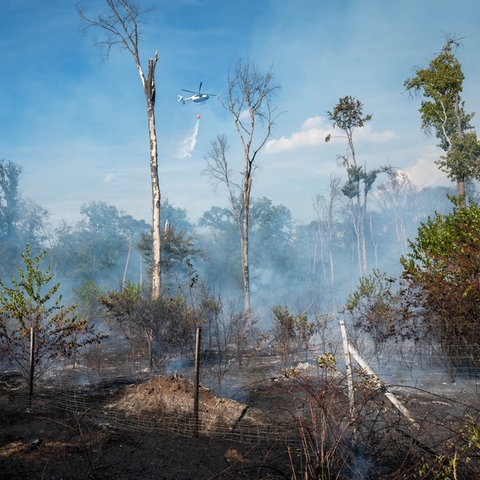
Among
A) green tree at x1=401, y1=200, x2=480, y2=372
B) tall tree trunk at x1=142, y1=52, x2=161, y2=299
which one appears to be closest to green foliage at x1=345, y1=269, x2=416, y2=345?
green tree at x1=401, y1=200, x2=480, y2=372

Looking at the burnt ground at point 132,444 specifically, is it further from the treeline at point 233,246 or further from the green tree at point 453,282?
the treeline at point 233,246

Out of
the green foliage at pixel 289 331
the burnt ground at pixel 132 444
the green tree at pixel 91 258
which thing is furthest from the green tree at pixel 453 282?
the green tree at pixel 91 258

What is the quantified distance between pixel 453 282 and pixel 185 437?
6398mm

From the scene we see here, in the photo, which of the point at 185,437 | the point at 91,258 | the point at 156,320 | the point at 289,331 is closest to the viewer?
the point at 185,437

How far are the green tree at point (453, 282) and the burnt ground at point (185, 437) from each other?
165 cm

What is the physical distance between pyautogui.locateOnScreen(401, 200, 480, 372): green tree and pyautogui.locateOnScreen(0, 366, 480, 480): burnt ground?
5.42 feet

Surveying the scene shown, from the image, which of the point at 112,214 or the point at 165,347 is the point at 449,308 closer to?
the point at 165,347

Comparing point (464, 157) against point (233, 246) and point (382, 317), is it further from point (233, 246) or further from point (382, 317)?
point (233, 246)

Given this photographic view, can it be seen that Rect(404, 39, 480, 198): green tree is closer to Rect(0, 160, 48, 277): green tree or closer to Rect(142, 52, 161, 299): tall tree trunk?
Rect(142, 52, 161, 299): tall tree trunk

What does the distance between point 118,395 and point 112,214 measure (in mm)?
55947

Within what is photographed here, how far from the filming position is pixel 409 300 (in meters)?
10.5

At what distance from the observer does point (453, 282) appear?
8758mm

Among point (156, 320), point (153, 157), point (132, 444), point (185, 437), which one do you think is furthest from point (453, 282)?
point (153, 157)

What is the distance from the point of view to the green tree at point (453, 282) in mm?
8492
